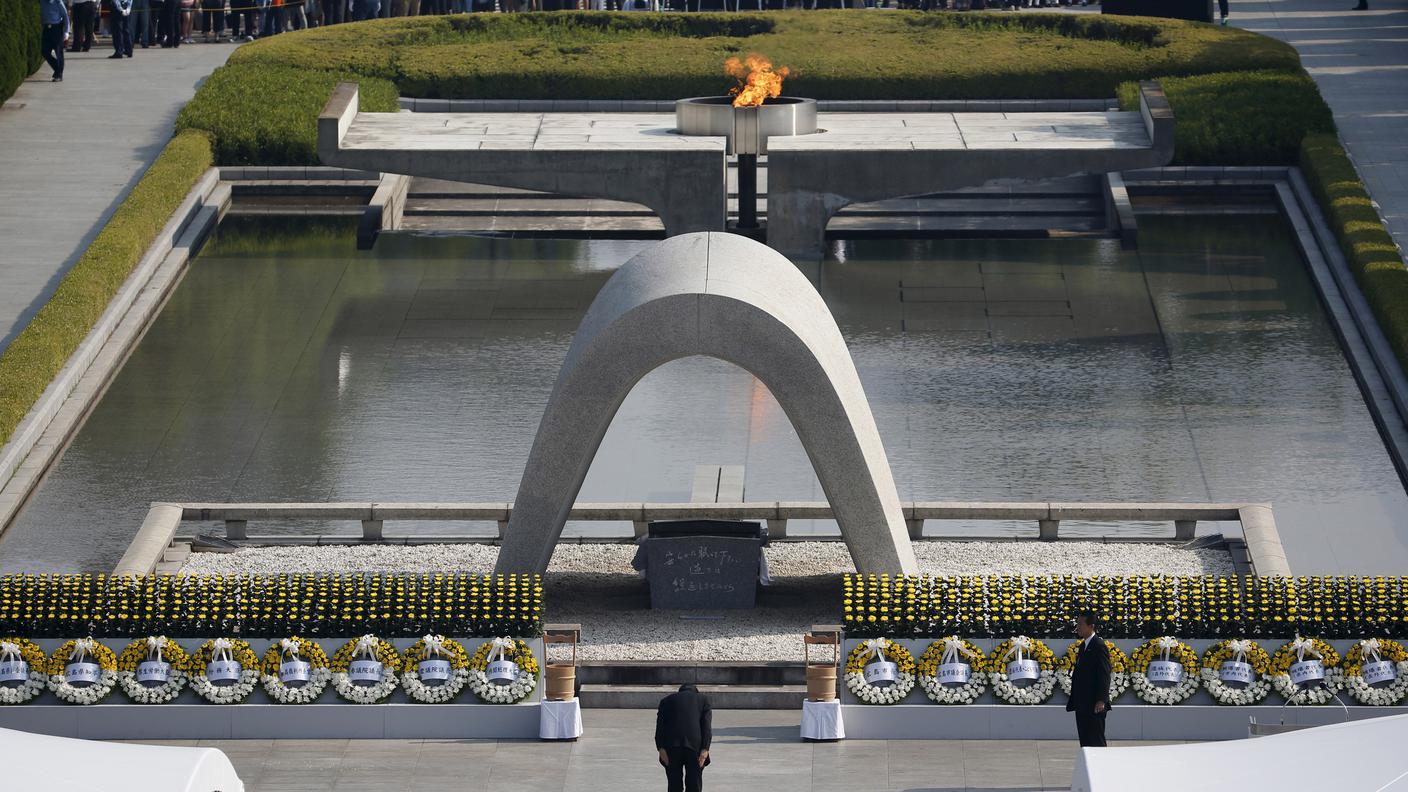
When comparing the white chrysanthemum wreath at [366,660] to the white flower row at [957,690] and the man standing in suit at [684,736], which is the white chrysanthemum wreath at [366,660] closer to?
the man standing in suit at [684,736]

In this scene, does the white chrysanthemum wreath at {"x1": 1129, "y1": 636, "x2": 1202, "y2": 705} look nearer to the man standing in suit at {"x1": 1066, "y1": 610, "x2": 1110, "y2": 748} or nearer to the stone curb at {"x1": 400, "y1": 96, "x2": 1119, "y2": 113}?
the man standing in suit at {"x1": 1066, "y1": 610, "x2": 1110, "y2": 748}

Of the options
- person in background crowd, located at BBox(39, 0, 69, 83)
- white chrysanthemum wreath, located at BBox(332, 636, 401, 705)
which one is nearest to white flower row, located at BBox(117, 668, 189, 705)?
white chrysanthemum wreath, located at BBox(332, 636, 401, 705)

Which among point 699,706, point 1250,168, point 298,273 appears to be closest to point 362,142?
point 298,273

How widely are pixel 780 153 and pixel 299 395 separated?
10.6 meters

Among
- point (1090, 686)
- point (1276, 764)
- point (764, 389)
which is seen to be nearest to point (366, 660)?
point (1090, 686)

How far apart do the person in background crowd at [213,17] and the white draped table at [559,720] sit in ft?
123

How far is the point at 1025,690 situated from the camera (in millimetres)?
20578

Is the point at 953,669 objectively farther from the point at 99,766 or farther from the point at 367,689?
the point at 99,766

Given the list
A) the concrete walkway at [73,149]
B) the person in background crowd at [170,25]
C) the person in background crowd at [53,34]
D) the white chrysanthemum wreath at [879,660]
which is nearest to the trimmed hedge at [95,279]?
the concrete walkway at [73,149]

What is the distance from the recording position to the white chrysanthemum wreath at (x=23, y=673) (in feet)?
68.6

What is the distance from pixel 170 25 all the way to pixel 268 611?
3480 cm

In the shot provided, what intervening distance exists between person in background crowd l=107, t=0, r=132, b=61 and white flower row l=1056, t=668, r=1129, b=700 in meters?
36.6

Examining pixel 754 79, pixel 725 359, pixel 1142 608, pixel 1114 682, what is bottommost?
pixel 1114 682

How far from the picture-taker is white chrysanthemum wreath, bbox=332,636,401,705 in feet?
68.2
